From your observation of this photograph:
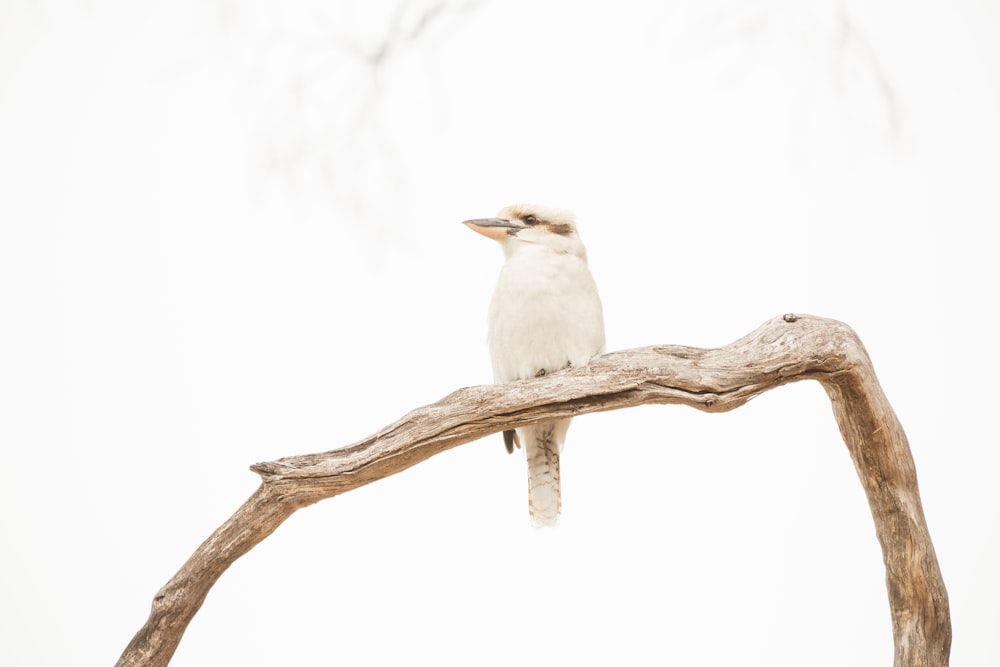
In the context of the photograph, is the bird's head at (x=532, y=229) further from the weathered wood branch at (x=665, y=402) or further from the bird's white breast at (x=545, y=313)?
the weathered wood branch at (x=665, y=402)

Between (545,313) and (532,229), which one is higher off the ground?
(532,229)

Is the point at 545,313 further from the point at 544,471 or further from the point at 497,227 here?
the point at 544,471

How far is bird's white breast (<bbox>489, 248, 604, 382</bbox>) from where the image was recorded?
306cm

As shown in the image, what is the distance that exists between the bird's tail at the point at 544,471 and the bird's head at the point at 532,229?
0.61 m

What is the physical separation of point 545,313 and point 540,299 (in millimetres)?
49

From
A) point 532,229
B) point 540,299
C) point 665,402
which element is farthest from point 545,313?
point 665,402

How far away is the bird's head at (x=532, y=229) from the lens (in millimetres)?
3154

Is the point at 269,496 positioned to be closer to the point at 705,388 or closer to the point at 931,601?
the point at 705,388

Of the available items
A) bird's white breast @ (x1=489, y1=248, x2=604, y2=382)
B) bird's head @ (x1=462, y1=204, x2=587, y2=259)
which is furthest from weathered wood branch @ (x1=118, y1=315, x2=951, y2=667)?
bird's head @ (x1=462, y1=204, x2=587, y2=259)

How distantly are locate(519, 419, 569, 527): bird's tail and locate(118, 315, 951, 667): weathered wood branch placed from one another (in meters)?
0.56

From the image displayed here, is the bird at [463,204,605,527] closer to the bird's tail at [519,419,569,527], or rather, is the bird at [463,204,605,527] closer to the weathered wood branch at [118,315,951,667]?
the bird's tail at [519,419,569,527]

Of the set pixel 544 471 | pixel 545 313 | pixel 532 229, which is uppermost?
pixel 532 229

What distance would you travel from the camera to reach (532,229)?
315 centimetres

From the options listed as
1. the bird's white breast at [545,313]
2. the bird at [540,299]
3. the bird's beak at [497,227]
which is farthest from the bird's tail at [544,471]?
the bird's beak at [497,227]
